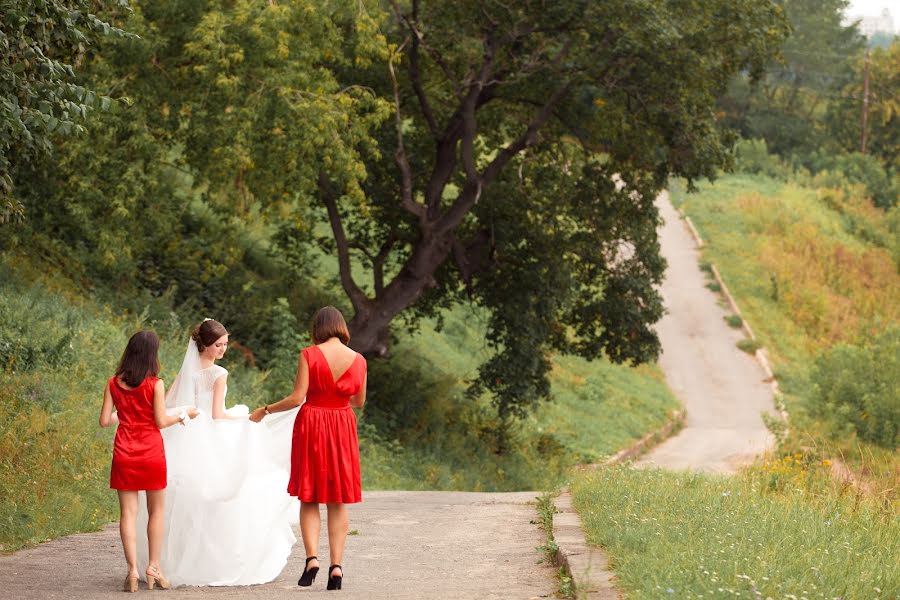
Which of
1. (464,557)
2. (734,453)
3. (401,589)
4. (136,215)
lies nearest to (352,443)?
(401,589)

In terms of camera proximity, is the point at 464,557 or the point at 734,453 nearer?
the point at 464,557

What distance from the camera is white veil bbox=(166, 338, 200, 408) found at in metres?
8.56

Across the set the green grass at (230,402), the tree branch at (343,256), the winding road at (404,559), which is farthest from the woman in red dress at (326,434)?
the tree branch at (343,256)

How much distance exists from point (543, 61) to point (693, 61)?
296cm

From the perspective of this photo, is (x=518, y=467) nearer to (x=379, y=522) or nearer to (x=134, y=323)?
(x=134, y=323)

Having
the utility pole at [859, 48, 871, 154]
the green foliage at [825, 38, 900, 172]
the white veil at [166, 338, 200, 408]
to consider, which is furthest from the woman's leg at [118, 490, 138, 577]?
the green foliage at [825, 38, 900, 172]

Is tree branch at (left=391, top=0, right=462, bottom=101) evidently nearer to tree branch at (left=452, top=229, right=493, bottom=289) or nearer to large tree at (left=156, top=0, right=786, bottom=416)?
large tree at (left=156, top=0, right=786, bottom=416)

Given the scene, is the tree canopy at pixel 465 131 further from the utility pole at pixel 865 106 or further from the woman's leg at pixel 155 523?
the utility pole at pixel 865 106

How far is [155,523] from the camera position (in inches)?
324

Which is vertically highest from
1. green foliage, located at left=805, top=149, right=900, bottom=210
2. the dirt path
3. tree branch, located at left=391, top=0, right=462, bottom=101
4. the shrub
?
the shrub

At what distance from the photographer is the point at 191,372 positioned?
28.1 ft

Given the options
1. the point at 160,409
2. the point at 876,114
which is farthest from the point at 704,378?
the point at 876,114

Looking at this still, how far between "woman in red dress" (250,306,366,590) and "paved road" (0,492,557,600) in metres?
0.44

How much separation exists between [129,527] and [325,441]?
134cm
